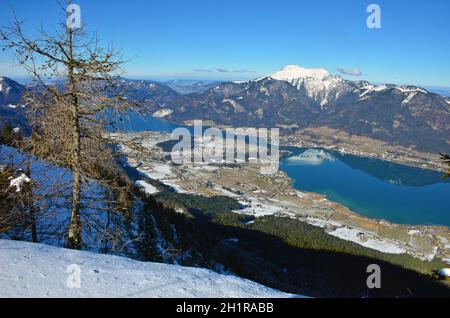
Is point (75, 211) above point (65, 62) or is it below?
below

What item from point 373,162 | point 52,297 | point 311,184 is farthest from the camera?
point 373,162

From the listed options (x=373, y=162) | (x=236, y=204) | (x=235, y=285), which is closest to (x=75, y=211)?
(x=235, y=285)
